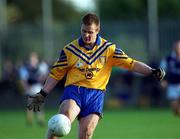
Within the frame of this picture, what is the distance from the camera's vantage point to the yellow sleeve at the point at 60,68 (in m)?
13.0

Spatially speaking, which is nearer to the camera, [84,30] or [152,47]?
[84,30]

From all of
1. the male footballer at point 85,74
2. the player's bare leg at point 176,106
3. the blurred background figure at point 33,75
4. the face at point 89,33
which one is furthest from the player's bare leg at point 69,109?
the blurred background figure at point 33,75

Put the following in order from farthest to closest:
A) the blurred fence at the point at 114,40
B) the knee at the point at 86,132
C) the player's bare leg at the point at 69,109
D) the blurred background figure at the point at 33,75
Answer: the blurred fence at the point at 114,40 < the blurred background figure at the point at 33,75 < the knee at the point at 86,132 < the player's bare leg at the point at 69,109

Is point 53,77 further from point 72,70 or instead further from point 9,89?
point 9,89

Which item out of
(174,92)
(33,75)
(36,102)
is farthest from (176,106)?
(36,102)

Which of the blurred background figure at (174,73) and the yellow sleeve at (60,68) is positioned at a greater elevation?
the yellow sleeve at (60,68)

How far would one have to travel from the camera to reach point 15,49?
44.8 meters

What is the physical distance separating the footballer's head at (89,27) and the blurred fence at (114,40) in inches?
947

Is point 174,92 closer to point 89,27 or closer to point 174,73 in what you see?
point 174,73

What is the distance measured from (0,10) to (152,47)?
21091mm

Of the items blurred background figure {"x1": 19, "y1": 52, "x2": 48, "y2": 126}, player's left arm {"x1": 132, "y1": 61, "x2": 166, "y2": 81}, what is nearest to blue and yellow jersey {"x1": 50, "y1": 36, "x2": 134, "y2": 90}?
player's left arm {"x1": 132, "y1": 61, "x2": 166, "y2": 81}

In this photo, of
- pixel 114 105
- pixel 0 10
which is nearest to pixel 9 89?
pixel 114 105

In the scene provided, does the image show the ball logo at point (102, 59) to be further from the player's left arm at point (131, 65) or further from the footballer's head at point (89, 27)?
the footballer's head at point (89, 27)

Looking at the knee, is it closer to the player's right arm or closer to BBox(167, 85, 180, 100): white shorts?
the player's right arm
